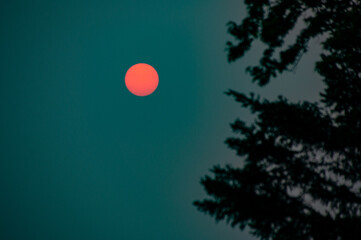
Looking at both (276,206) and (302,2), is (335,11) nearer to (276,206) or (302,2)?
(302,2)

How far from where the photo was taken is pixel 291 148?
20.0 feet

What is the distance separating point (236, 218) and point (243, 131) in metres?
1.58

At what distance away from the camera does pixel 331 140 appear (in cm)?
579

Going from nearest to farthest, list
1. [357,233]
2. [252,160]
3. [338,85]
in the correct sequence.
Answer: [357,233]
[252,160]
[338,85]

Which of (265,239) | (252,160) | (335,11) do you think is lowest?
(265,239)

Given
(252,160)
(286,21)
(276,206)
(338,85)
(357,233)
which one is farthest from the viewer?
(286,21)

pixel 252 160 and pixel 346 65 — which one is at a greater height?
pixel 346 65

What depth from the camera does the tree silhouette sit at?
17.3 feet

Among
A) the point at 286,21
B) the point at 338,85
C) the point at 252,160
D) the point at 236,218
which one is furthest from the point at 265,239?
the point at 286,21

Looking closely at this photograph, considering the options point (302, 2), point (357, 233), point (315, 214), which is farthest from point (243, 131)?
point (302, 2)

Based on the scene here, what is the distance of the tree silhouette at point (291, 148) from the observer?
17.3 feet

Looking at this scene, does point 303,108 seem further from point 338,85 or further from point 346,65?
point 346,65

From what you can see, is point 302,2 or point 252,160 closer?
point 252,160

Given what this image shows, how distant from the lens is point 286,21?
22.3 ft
